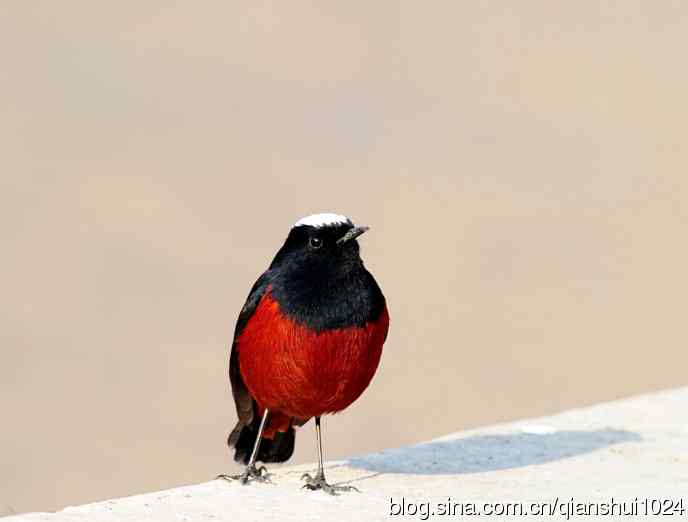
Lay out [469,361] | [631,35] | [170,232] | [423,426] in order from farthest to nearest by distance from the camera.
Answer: [631,35]
[170,232]
[469,361]
[423,426]

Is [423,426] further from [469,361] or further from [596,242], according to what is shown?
[596,242]

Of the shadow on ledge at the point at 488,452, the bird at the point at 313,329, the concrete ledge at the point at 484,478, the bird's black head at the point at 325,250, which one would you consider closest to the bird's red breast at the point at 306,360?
the bird at the point at 313,329

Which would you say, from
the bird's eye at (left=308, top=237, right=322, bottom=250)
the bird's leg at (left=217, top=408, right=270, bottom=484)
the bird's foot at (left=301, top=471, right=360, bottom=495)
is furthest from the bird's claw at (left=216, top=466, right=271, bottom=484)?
the bird's eye at (left=308, top=237, right=322, bottom=250)

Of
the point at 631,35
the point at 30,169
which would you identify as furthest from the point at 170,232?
the point at 631,35

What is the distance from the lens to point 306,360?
7.46 metres

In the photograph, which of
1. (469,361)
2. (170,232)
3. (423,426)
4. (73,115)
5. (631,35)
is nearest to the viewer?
(423,426)

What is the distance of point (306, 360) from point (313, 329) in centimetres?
16

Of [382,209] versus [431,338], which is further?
[382,209]

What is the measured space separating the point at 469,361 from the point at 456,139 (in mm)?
6490

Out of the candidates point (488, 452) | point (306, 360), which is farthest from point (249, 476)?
point (488, 452)

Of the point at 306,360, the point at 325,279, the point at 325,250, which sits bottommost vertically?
the point at 306,360

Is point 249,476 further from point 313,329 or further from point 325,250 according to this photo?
point 325,250

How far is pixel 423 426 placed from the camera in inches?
567

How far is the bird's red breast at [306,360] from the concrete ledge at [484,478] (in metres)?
0.49
